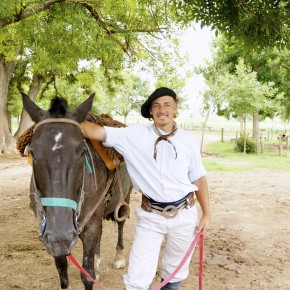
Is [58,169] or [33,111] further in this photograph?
[33,111]

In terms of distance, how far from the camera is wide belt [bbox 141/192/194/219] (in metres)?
2.83

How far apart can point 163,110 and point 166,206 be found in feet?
2.56

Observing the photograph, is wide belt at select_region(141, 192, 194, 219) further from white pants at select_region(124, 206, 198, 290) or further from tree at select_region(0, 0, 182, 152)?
tree at select_region(0, 0, 182, 152)

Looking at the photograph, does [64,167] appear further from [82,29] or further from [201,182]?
[82,29]

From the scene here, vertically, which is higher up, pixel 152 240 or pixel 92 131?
pixel 92 131

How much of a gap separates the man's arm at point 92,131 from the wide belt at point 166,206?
63 centimetres

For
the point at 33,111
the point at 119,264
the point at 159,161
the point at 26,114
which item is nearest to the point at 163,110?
the point at 159,161

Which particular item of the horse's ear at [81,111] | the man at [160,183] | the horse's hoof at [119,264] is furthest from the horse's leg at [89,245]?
the horse's hoof at [119,264]

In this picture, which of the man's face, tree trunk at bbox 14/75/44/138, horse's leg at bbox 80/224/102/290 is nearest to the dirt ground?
horse's leg at bbox 80/224/102/290

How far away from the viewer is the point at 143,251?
A: 2.83 meters

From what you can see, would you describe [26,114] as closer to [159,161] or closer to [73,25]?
[73,25]

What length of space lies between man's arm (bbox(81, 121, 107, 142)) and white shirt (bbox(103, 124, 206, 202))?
46 millimetres

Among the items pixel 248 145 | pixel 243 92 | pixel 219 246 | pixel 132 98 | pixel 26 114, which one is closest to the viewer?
pixel 219 246

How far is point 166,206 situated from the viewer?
2848mm
